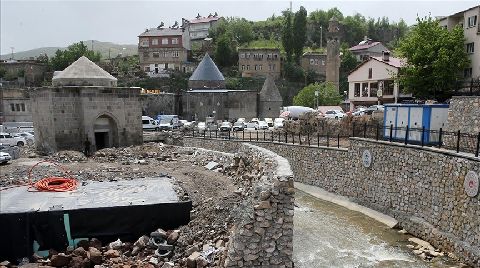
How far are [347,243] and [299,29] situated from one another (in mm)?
57052

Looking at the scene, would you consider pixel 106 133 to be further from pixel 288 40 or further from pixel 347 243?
pixel 288 40

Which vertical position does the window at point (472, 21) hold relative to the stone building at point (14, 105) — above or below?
above

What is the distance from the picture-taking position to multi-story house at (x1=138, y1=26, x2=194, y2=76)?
218ft

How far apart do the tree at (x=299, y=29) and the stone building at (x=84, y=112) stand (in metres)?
47.2

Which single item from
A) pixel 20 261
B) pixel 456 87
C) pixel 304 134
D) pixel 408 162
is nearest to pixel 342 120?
pixel 304 134

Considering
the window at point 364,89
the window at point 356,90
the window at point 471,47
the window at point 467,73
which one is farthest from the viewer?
the window at point 356,90

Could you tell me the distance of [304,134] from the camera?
2933cm

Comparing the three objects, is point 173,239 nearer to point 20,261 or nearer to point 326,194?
point 20,261

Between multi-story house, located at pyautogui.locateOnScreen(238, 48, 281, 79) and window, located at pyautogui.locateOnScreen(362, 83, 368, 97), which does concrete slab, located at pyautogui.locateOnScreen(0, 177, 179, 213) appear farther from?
multi-story house, located at pyautogui.locateOnScreen(238, 48, 281, 79)

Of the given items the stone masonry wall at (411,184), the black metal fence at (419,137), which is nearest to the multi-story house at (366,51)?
the black metal fence at (419,137)

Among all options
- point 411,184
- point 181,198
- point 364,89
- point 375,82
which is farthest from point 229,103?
point 181,198

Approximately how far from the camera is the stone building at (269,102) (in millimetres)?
46344

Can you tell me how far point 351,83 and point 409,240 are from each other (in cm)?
2860

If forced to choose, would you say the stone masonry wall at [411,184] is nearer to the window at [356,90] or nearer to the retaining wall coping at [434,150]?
the retaining wall coping at [434,150]
